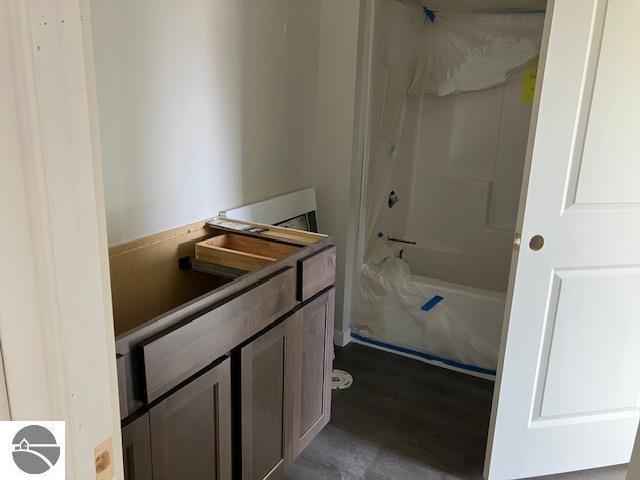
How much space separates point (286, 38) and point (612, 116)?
1.45 metres

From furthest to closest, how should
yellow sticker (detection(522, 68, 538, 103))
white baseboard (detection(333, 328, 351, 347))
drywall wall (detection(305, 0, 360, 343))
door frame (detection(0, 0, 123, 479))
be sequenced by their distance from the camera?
1. yellow sticker (detection(522, 68, 538, 103))
2. white baseboard (detection(333, 328, 351, 347))
3. drywall wall (detection(305, 0, 360, 343))
4. door frame (detection(0, 0, 123, 479))

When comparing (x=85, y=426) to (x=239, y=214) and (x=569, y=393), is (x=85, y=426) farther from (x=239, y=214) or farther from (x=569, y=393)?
(x=569, y=393)

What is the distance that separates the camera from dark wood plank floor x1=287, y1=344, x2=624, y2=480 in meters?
2.16

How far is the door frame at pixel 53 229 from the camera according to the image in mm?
500

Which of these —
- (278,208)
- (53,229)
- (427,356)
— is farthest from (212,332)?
(427,356)

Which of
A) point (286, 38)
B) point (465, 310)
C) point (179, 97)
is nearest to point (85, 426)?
point (179, 97)

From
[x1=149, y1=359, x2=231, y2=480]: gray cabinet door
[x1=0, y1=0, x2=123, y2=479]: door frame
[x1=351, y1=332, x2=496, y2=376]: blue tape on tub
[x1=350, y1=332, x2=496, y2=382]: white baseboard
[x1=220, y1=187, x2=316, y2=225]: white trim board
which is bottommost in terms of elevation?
[x1=350, y1=332, x2=496, y2=382]: white baseboard

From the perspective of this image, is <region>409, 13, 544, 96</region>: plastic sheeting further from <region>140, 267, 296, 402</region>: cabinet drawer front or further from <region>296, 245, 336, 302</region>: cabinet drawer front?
<region>140, 267, 296, 402</region>: cabinet drawer front

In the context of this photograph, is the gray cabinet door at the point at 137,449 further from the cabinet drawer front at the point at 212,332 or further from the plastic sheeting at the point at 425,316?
the plastic sheeting at the point at 425,316

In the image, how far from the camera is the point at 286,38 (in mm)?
2518

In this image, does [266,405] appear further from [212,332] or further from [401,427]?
[401,427]

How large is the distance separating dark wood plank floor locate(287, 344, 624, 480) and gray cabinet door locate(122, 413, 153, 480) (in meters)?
0.94

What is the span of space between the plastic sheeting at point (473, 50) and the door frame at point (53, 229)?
120 inches

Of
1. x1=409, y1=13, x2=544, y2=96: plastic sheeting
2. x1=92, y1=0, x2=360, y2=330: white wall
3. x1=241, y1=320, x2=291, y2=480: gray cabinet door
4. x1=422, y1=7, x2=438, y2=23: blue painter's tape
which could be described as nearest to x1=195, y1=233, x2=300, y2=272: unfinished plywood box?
x1=92, y1=0, x2=360, y2=330: white wall
